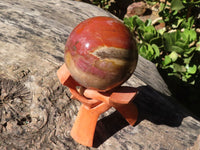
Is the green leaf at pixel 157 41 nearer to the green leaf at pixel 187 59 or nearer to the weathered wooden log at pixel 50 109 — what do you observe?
the green leaf at pixel 187 59

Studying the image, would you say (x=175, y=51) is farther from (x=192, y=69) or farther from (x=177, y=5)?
(x=177, y=5)

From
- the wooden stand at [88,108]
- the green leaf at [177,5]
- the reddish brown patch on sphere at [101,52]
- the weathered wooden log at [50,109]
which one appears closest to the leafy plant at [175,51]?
the green leaf at [177,5]

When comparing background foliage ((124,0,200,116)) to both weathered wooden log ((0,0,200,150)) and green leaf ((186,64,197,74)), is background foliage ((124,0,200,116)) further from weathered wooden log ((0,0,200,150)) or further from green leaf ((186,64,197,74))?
weathered wooden log ((0,0,200,150))

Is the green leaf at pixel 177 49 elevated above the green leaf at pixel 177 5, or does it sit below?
below

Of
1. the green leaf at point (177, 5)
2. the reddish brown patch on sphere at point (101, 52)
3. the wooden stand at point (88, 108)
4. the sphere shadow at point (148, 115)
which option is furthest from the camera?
the green leaf at point (177, 5)

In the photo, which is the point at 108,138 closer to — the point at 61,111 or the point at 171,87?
the point at 61,111

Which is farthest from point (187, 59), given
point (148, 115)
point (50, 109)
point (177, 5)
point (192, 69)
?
point (50, 109)

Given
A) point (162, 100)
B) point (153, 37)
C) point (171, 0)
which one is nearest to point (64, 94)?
point (162, 100)
